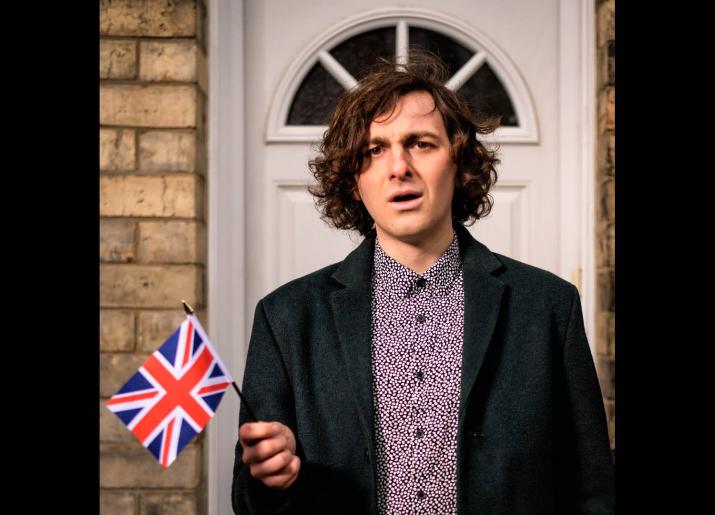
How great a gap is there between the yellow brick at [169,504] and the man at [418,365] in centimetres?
77

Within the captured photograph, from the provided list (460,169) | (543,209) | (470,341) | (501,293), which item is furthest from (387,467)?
(543,209)

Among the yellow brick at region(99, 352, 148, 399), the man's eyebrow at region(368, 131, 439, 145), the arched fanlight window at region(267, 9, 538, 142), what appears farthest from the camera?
the arched fanlight window at region(267, 9, 538, 142)

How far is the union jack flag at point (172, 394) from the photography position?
1.06 m

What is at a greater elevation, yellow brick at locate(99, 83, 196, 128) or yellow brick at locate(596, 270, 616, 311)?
yellow brick at locate(99, 83, 196, 128)

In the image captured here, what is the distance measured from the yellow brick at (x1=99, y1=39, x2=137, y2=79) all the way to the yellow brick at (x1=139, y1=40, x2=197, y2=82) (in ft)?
0.13

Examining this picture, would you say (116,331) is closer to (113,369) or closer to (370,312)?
(113,369)

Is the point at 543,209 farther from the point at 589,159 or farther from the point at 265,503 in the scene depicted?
the point at 265,503

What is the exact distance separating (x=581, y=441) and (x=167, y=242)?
3.95ft

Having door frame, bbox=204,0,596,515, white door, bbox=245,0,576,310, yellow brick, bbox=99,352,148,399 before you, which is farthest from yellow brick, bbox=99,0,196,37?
yellow brick, bbox=99,352,148,399

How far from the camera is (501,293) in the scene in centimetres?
130

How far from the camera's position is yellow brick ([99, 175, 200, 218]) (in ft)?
6.46

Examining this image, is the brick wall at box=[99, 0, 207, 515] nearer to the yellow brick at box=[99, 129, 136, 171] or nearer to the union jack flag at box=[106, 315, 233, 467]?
the yellow brick at box=[99, 129, 136, 171]

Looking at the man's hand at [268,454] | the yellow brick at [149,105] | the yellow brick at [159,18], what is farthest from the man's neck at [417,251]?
the yellow brick at [159,18]

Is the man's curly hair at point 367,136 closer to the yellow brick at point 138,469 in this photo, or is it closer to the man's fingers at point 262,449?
the man's fingers at point 262,449
